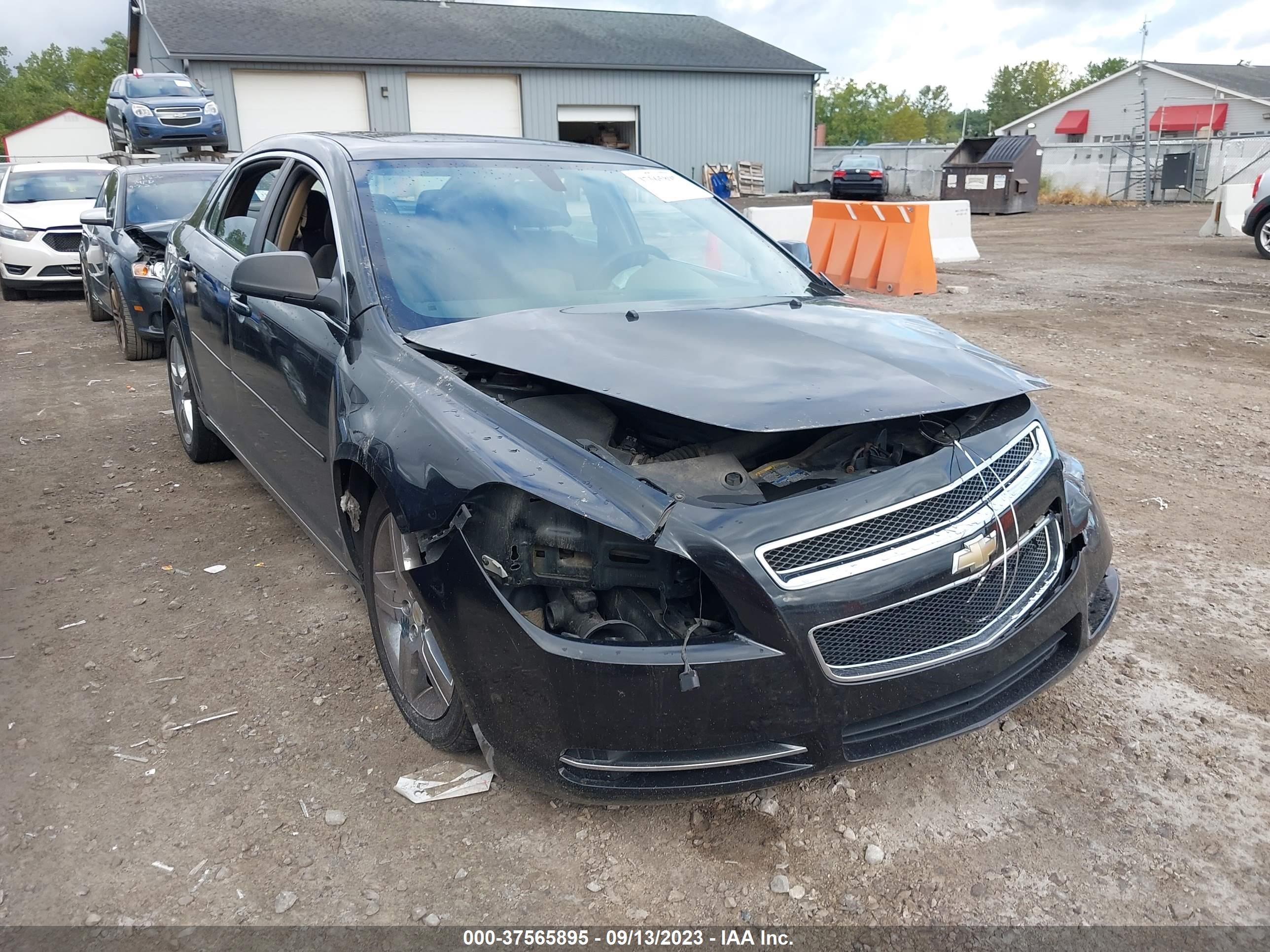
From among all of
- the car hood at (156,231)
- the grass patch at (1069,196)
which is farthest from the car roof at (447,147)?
the grass patch at (1069,196)

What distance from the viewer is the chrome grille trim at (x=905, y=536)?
7.11 ft

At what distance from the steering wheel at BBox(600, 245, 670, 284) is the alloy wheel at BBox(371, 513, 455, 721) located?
1.28 m

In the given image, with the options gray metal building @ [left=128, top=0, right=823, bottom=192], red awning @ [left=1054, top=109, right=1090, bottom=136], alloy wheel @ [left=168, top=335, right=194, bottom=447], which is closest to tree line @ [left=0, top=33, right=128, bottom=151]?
gray metal building @ [left=128, top=0, right=823, bottom=192]

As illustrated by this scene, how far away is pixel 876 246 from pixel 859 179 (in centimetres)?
2074

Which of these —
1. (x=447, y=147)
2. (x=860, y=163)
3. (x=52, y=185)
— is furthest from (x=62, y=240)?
(x=860, y=163)

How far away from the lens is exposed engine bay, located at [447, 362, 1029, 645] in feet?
7.39

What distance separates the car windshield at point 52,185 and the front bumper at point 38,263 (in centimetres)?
92

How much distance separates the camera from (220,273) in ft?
14.5

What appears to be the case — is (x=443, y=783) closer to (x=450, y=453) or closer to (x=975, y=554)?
(x=450, y=453)

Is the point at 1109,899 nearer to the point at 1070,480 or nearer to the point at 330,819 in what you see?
the point at 1070,480

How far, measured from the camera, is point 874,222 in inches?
467

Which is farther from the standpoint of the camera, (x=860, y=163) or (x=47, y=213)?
(x=860, y=163)

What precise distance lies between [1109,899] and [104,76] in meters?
98.3

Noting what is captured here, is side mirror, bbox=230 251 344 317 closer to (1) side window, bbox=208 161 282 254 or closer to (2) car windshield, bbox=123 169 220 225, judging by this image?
(1) side window, bbox=208 161 282 254
